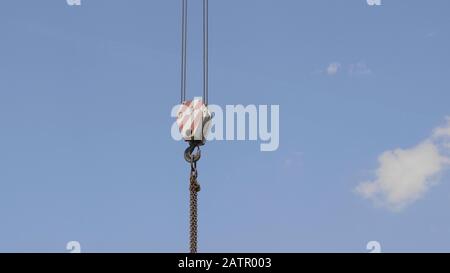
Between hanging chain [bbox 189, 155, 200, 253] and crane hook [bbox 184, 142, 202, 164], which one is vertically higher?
crane hook [bbox 184, 142, 202, 164]

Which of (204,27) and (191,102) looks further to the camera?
(204,27)

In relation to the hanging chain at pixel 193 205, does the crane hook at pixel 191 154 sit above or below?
above

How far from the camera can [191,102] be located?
16297 mm

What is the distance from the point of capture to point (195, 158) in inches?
621

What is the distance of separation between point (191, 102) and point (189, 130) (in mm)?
681
